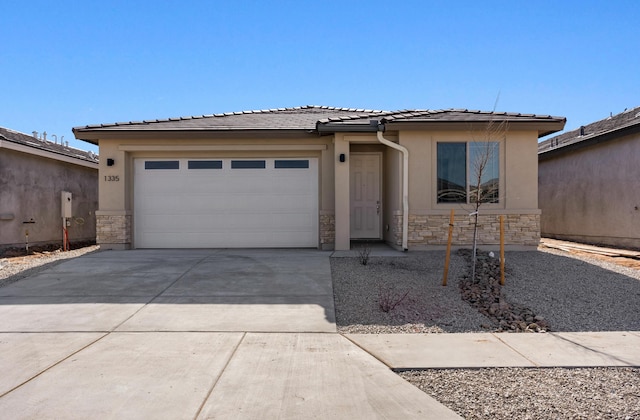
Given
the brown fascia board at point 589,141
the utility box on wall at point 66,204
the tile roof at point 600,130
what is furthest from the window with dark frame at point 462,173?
the utility box on wall at point 66,204

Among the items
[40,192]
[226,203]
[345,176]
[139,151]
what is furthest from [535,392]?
[40,192]

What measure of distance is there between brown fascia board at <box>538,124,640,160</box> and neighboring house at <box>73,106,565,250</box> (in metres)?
3.54

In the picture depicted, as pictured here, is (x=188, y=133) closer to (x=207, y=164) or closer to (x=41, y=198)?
(x=207, y=164)

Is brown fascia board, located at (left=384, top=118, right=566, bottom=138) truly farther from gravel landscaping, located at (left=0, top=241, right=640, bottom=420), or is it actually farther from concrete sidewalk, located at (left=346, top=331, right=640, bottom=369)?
concrete sidewalk, located at (left=346, top=331, right=640, bottom=369)

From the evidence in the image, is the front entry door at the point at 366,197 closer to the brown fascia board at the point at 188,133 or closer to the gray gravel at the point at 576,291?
the brown fascia board at the point at 188,133

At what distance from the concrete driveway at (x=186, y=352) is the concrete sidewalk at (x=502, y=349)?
13.4 inches

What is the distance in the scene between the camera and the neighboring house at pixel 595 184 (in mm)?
11633

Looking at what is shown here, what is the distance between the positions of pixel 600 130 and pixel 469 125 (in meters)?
6.98

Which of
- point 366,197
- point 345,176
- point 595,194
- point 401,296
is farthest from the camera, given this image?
point 595,194

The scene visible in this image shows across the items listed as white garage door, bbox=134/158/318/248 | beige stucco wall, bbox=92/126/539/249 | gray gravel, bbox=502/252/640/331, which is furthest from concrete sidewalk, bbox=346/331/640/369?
white garage door, bbox=134/158/318/248

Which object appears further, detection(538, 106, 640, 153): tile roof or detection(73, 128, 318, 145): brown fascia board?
detection(538, 106, 640, 153): tile roof

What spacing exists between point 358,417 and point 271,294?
3.57 m

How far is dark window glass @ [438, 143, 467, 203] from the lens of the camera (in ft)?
32.6

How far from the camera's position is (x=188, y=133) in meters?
10.6
